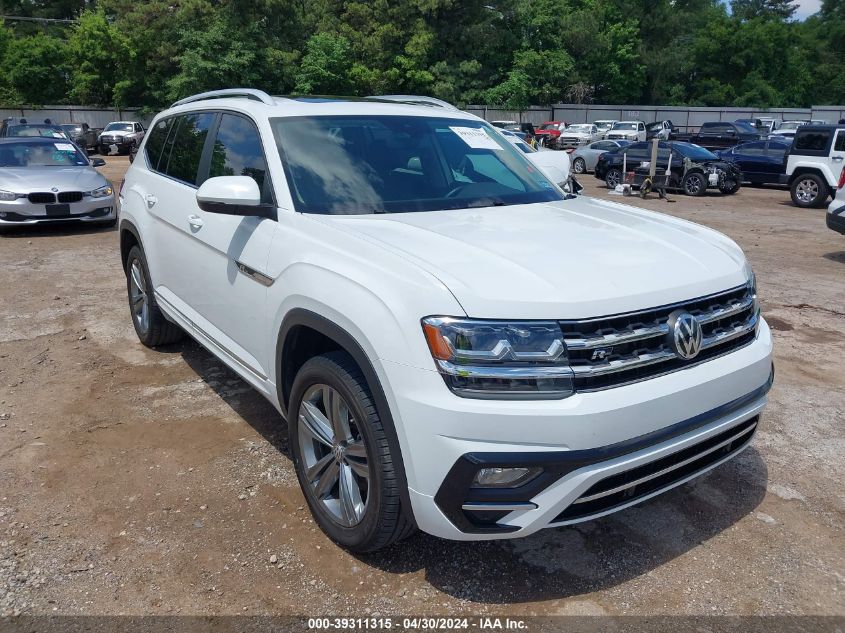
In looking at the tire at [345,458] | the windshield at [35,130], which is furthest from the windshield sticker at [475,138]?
Result: the windshield at [35,130]

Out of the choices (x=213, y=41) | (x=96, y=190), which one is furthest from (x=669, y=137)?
(x=96, y=190)

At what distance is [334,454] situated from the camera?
2938 millimetres

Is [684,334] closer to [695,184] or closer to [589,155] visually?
[695,184]

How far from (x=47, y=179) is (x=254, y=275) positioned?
888cm

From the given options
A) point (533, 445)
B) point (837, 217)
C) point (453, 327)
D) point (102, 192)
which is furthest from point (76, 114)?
point (533, 445)

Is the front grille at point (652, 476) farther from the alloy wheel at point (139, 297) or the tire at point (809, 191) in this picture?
the tire at point (809, 191)

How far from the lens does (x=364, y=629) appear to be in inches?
101

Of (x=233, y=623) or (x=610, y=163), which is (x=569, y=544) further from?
(x=610, y=163)

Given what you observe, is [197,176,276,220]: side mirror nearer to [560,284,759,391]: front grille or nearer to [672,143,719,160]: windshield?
[560,284,759,391]: front grille

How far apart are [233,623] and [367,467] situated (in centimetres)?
76

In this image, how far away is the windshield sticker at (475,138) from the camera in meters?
4.09

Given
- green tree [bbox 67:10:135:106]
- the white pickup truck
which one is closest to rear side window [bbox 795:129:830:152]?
the white pickup truck

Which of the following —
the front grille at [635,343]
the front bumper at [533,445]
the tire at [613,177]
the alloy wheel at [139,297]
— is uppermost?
the front grille at [635,343]

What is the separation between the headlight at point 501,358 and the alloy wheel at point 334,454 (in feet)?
1.79
